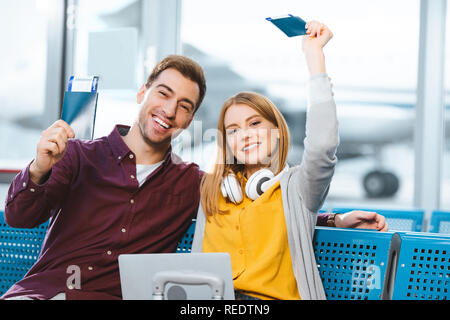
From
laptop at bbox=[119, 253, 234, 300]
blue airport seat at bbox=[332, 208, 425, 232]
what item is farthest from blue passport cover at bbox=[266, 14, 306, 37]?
blue airport seat at bbox=[332, 208, 425, 232]

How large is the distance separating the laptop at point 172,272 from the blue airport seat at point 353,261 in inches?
20.8

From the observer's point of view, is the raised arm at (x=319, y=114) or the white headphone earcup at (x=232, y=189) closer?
the raised arm at (x=319, y=114)

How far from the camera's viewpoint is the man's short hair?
144cm

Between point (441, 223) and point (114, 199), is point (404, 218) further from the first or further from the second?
point (114, 199)

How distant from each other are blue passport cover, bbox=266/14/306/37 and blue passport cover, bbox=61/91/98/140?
543 mm

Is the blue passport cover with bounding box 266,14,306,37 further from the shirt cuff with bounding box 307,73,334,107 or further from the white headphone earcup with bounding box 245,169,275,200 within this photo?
the white headphone earcup with bounding box 245,169,275,200

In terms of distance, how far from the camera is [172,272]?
86 cm

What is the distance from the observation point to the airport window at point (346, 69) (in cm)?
271

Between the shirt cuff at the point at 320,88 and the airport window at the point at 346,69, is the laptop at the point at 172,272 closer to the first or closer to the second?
the shirt cuff at the point at 320,88

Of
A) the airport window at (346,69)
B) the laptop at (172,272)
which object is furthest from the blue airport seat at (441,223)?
the laptop at (172,272)

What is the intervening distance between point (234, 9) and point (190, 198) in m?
1.64

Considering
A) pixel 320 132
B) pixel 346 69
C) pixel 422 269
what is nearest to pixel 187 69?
pixel 320 132

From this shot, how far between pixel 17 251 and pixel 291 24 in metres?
1.25
